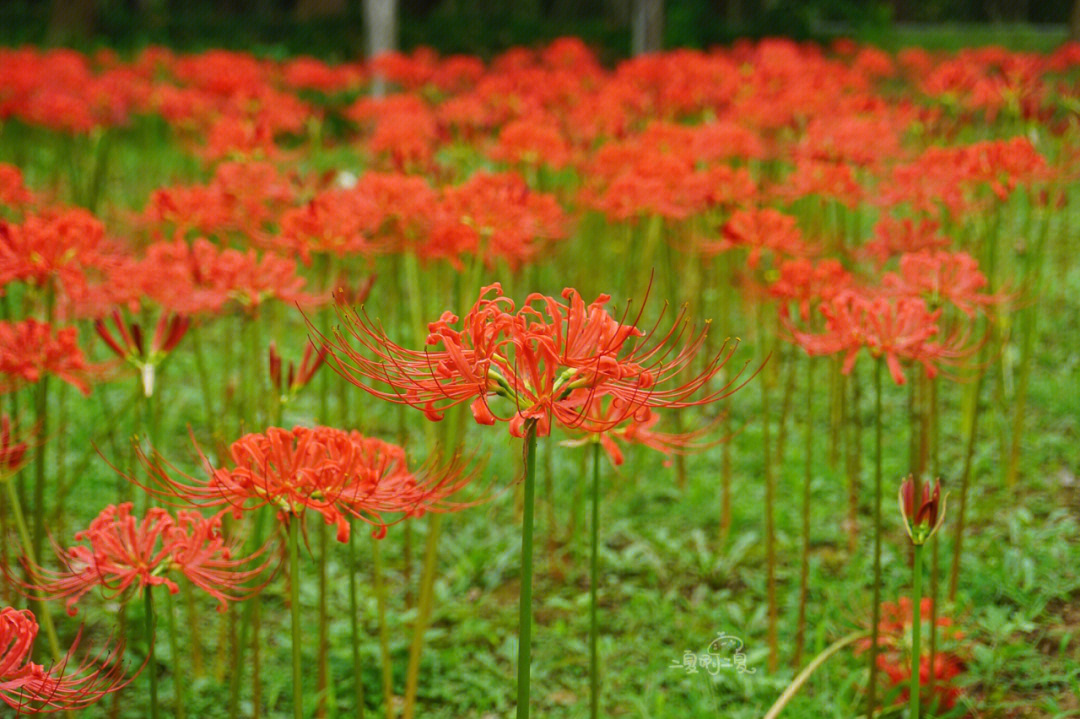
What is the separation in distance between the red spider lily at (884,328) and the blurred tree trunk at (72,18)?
1387 centimetres

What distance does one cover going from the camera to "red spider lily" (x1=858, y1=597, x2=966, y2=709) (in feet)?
9.16

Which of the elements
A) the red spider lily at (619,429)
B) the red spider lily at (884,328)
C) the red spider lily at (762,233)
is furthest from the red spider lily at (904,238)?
the red spider lily at (619,429)

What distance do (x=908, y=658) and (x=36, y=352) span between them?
7.79 feet

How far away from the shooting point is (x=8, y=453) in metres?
2.01

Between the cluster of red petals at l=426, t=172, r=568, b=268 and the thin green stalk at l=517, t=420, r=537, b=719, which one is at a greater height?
the cluster of red petals at l=426, t=172, r=568, b=268

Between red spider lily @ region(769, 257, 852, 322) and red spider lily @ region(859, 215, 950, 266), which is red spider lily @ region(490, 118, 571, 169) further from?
red spider lily @ region(769, 257, 852, 322)

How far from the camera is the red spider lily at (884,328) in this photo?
2320 millimetres

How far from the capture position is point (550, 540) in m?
3.82

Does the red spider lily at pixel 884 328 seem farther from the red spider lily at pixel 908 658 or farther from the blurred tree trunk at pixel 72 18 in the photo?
the blurred tree trunk at pixel 72 18

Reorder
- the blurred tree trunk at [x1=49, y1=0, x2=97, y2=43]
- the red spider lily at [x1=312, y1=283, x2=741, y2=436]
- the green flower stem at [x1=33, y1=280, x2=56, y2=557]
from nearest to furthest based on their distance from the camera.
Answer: the red spider lily at [x1=312, y1=283, x2=741, y2=436] → the green flower stem at [x1=33, y1=280, x2=56, y2=557] → the blurred tree trunk at [x1=49, y1=0, x2=97, y2=43]

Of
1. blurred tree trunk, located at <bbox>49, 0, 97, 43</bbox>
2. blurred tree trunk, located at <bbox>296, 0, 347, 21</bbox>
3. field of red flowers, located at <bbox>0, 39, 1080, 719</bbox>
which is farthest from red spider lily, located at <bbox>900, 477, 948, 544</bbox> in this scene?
blurred tree trunk, located at <bbox>296, 0, 347, 21</bbox>

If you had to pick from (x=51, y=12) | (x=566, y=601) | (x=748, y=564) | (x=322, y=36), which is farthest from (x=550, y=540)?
(x=51, y=12)

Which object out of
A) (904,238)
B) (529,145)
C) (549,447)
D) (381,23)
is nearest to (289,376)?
(549,447)

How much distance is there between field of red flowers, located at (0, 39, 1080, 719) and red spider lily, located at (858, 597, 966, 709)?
0.05 ft
